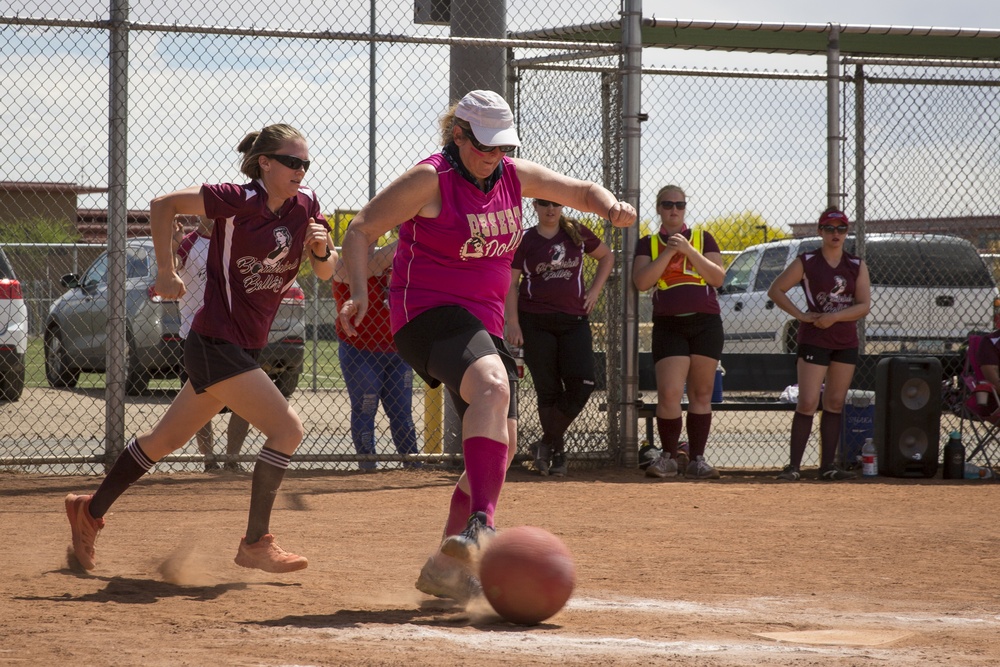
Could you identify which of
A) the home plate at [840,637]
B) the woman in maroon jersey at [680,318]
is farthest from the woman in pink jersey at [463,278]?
the woman in maroon jersey at [680,318]

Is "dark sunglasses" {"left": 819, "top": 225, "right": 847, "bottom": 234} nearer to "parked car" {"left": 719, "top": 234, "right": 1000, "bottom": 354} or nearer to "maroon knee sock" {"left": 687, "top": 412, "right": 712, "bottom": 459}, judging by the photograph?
"maroon knee sock" {"left": 687, "top": 412, "right": 712, "bottom": 459}

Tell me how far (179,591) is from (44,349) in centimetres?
925

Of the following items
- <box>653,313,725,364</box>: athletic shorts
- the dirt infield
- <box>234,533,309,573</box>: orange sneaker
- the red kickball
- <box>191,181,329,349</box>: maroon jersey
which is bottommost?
the dirt infield

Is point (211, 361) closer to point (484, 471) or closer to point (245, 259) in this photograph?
point (245, 259)

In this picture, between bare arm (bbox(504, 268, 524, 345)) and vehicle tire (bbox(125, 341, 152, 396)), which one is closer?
bare arm (bbox(504, 268, 524, 345))

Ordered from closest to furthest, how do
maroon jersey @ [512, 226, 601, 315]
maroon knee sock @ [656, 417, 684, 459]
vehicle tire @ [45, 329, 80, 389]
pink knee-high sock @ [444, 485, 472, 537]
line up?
pink knee-high sock @ [444, 485, 472, 537] < maroon jersey @ [512, 226, 601, 315] < maroon knee sock @ [656, 417, 684, 459] < vehicle tire @ [45, 329, 80, 389]

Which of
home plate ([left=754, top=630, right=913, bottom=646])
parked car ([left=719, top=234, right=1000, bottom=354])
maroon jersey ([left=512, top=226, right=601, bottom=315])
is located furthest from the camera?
parked car ([left=719, top=234, right=1000, bottom=354])

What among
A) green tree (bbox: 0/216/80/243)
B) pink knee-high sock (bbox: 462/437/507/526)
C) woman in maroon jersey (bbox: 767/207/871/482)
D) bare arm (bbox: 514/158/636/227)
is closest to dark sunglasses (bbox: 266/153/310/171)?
bare arm (bbox: 514/158/636/227)

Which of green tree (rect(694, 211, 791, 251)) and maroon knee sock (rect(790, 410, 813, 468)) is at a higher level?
green tree (rect(694, 211, 791, 251))

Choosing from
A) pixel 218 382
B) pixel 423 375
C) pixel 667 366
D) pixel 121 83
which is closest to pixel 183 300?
pixel 121 83

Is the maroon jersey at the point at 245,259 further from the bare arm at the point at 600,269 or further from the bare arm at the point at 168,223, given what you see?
the bare arm at the point at 600,269

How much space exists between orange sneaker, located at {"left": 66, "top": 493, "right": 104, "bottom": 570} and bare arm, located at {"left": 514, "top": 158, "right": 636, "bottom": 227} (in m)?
2.33

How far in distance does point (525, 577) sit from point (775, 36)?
708 cm

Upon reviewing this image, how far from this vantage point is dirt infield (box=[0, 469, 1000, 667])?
12.1 feet
